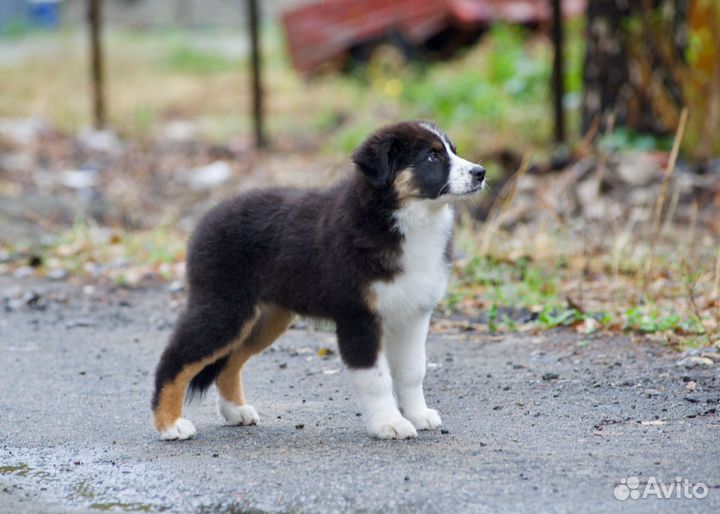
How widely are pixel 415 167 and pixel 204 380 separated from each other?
1513mm

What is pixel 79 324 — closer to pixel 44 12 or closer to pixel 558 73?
pixel 558 73

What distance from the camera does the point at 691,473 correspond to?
4816mm

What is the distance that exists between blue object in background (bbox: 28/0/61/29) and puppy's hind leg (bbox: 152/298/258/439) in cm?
2248

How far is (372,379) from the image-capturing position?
5309 millimetres

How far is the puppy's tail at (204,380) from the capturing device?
19.0ft

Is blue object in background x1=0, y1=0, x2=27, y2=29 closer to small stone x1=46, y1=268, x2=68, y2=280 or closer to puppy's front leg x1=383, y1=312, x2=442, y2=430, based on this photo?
small stone x1=46, y1=268, x2=68, y2=280

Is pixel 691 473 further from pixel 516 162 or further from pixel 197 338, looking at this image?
pixel 516 162

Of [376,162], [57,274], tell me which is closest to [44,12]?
[57,274]

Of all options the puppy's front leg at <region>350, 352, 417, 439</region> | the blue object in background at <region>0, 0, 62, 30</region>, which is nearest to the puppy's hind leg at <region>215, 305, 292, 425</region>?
the puppy's front leg at <region>350, 352, 417, 439</region>

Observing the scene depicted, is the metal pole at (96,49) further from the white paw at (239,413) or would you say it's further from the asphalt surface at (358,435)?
the white paw at (239,413)

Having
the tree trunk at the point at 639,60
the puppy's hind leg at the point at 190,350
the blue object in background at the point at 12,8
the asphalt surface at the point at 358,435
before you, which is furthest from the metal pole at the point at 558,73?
the blue object in background at the point at 12,8

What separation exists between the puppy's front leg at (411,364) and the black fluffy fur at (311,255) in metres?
0.24

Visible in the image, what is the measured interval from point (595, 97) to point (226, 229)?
24.7ft

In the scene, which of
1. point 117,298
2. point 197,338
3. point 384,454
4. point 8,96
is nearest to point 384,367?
point 384,454
